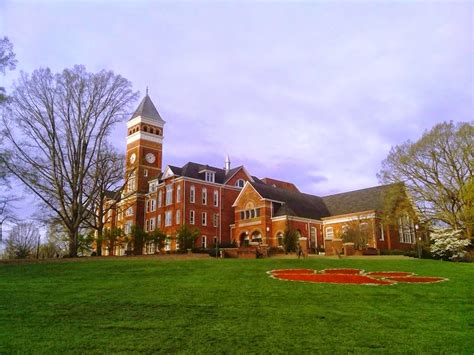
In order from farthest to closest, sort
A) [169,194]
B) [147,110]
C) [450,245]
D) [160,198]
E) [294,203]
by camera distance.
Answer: [147,110] < [160,198] < [169,194] < [294,203] < [450,245]

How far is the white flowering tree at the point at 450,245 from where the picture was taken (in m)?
34.4

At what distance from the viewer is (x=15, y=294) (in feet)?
51.0

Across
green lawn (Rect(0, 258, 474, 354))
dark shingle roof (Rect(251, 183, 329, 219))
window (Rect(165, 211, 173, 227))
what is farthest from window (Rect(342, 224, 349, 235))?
green lawn (Rect(0, 258, 474, 354))

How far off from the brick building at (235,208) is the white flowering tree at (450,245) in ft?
27.2

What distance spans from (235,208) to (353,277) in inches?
1416

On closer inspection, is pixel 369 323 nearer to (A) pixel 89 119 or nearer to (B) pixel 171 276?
(B) pixel 171 276

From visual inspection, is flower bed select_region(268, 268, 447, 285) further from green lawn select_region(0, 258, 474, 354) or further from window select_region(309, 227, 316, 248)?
window select_region(309, 227, 316, 248)

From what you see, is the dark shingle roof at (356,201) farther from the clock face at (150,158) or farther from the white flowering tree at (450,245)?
the clock face at (150,158)

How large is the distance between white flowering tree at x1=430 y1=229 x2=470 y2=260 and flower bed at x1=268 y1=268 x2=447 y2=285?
1467cm

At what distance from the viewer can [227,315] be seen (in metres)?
12.5

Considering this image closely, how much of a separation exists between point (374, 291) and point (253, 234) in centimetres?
3652

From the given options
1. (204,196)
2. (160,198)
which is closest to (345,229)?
(204,196)

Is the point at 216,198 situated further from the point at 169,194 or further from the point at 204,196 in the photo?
the point at 169,194

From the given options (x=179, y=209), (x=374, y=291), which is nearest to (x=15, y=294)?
(x=374, y=291)
